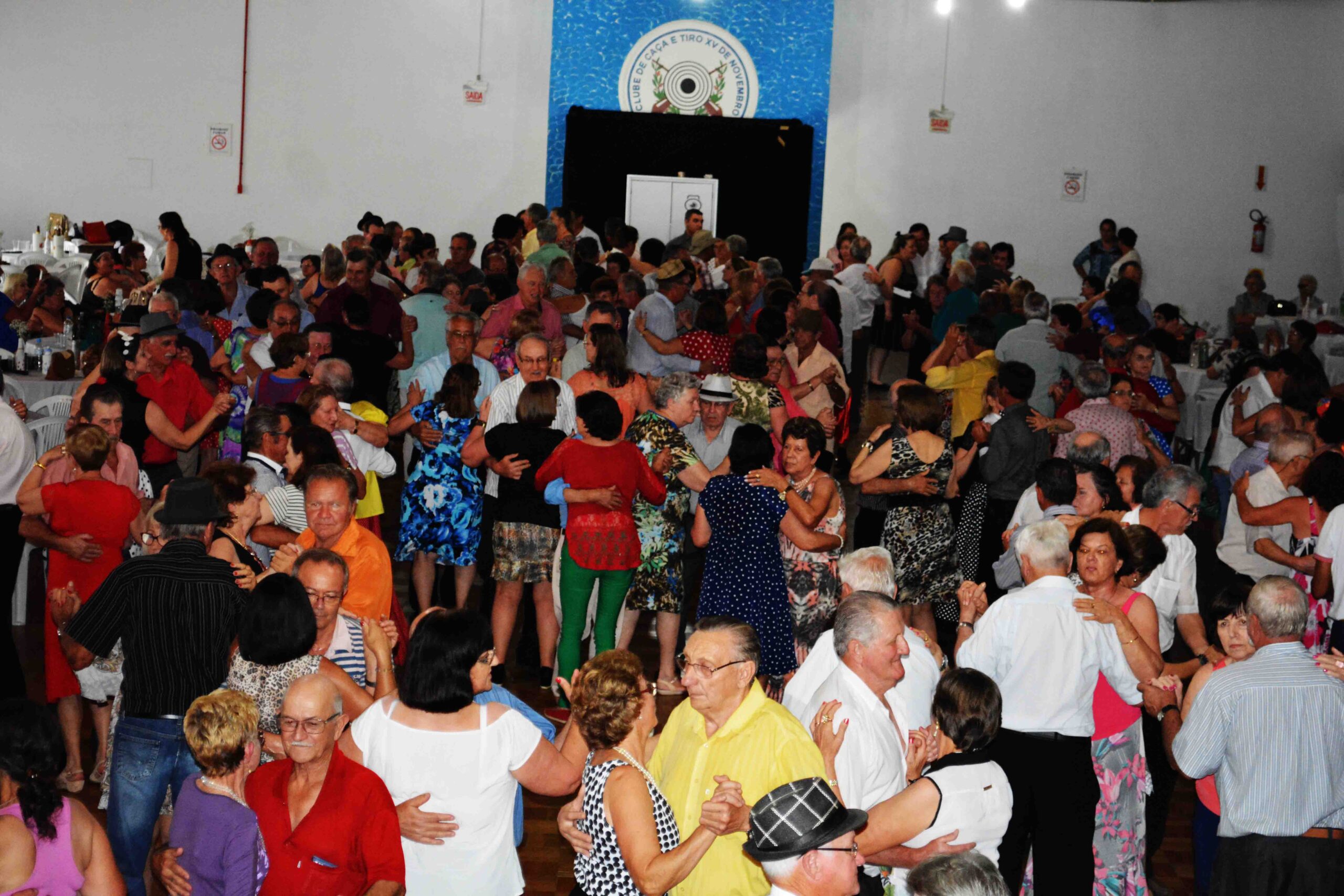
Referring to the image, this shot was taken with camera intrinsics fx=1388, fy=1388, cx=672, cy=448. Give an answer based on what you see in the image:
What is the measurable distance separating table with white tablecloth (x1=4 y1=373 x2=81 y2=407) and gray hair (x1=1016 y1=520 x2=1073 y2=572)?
214 inches

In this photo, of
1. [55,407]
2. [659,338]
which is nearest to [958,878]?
[55,407]

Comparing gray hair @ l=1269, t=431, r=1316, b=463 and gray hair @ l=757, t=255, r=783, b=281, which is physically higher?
gray hair @ l=757, t=255, r=783, b=281

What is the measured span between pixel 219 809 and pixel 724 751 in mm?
1099

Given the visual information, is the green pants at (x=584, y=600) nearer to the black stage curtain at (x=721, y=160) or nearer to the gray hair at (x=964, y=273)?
the gray hair at (x=964, y=273)

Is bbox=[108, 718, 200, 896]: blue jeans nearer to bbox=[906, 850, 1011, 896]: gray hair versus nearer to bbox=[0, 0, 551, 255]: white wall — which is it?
bbox=[906, 850, 1011, 896]: gray hair

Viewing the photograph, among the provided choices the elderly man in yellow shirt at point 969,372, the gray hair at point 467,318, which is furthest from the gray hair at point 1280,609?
the elderly man in yellow shirt at point 969,372

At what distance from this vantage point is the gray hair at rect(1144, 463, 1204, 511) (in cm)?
481

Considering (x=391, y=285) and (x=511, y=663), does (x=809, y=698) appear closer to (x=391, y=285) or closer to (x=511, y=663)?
(x=511, y=663)

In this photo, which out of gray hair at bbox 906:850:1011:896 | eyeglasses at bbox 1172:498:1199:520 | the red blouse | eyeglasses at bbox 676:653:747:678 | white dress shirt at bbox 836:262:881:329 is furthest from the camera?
white dress shirt at bbox 836:262:881:329

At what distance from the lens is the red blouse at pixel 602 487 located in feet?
17.7

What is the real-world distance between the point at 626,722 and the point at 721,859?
36 centimetres

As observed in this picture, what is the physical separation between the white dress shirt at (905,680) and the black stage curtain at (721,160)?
11.9 meters

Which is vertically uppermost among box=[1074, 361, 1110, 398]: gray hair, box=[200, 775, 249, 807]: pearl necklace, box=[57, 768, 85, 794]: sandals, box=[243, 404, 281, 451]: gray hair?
box=[1074, 361, 1110, 398]: gray hair

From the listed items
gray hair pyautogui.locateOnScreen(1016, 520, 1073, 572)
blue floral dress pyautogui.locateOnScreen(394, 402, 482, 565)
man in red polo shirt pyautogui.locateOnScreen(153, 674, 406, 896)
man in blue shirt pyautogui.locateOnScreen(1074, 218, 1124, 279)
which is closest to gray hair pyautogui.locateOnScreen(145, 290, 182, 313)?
blue floral dress pyautogui.locateOnScreen(394, 402, 482, 565)
